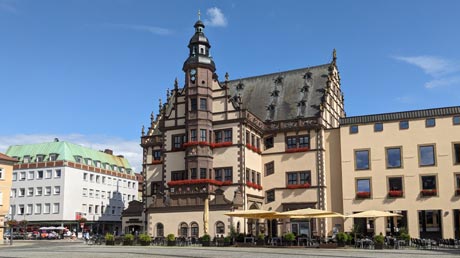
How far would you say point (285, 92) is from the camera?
59719mm

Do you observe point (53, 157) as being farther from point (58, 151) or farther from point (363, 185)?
point (363, 185)

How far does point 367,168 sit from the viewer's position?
173 feet

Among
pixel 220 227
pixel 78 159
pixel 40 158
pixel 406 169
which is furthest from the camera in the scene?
pixel 78 159

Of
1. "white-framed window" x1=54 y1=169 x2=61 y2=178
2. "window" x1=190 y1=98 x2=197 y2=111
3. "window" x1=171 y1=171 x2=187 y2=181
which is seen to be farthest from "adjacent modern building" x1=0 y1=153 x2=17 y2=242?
"white-framed window" x1=54 y1=169 x2=61 y2=178

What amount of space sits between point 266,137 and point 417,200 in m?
15.9

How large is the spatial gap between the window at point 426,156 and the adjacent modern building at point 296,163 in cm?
9


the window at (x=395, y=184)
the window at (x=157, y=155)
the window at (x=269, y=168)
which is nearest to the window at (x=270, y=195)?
the window at (x=269, y=168)

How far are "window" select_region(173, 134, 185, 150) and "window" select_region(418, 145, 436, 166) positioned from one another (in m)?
22.4

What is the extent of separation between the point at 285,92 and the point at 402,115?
43.1ft

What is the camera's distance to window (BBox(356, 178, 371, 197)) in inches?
2061

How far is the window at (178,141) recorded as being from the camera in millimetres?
54588

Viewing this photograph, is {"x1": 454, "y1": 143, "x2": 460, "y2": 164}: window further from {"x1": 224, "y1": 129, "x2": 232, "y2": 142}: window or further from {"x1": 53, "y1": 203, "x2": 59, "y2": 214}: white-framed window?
{"x1": 53, "y1": 203, "x2": 59, "y2": 214}: white-framed window

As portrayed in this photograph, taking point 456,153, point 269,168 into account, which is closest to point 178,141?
point 269,168

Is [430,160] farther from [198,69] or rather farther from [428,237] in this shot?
[198,69]
